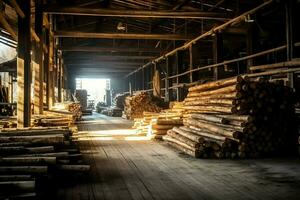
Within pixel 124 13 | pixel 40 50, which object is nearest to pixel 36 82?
pixel 40 50

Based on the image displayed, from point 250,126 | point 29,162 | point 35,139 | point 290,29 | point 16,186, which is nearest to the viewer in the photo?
point 16,186

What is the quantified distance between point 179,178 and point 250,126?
322cm

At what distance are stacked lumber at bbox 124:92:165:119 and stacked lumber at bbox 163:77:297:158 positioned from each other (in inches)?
496

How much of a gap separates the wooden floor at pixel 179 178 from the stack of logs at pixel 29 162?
376 millimetres

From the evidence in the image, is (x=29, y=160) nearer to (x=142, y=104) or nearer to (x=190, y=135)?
(x=190, y=135)

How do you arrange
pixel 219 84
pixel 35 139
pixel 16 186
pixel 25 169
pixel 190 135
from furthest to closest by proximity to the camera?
pixel 219 84 < pixel 190 135 < pixel 35 139 < pixel 25 169 < pixel 16 186

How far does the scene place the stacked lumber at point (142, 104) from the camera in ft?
75.1

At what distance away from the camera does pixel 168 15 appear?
15469mm

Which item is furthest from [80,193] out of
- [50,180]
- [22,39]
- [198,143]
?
[22,39]

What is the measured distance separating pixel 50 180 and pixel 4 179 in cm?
72

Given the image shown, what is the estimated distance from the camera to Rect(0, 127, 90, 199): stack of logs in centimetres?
512

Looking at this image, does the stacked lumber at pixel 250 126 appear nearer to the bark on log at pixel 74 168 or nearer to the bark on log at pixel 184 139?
the bark on log at pixel 184 139

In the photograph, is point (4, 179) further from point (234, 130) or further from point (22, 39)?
point (22, 39)

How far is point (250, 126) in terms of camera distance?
30.3 feet
